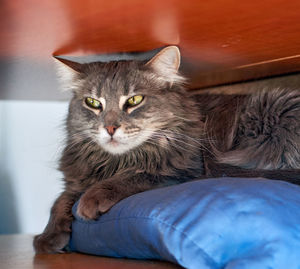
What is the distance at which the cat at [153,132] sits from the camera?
214 cm

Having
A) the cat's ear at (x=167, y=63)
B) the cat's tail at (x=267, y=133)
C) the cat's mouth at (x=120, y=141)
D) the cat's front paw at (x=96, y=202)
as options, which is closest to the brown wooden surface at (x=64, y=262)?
the cat's front paw at (x=96, y=202)

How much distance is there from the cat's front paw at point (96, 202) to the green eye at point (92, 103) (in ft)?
1.72

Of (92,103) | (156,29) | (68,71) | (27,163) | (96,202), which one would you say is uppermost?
(156,29)

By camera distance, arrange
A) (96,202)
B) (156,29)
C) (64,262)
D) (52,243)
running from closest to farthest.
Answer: (64,262) < (96,202) < (52,243) < (156,29)

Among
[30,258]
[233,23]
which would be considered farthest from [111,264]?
[233,23]

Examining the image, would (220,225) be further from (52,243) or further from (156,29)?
(156,29)

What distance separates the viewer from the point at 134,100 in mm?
2277

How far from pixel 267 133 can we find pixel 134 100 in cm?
62

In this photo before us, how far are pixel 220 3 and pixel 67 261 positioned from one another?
1.08 m

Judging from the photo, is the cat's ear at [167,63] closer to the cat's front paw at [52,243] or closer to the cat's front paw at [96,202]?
the cat's front paw at [96,202]

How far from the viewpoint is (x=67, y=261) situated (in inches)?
69.0

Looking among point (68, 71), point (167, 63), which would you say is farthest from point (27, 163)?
point (167, 63)

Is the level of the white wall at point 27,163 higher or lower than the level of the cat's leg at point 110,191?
lower

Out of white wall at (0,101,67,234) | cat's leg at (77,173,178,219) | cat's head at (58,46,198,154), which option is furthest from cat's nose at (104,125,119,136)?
white wall at (0,101,67,234)
